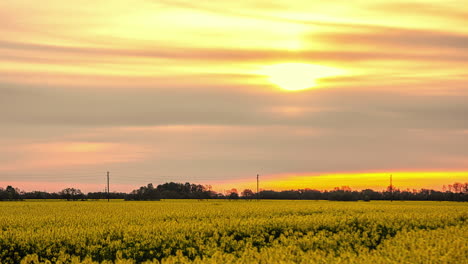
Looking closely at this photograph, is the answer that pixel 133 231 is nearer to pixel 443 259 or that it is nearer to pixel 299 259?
pixel 299 259

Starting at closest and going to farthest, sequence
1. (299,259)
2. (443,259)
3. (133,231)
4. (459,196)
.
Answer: (443,259) → (299,259) → (133,231) → (459,196)

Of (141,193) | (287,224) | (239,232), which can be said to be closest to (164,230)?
(239,232)

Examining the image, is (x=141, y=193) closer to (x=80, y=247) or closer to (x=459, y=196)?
(x=459, y=196)

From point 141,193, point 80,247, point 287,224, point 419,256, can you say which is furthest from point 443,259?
point 141,193

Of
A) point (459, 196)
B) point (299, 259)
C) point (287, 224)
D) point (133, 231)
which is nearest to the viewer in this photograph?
point (299, 259)

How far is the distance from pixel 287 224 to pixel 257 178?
4513 inches

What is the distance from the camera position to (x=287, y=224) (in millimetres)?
35562

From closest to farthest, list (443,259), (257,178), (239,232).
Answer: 1. (443,259)
2. (239,232)
3. (257,178)

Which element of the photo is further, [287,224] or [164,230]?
[287,224]

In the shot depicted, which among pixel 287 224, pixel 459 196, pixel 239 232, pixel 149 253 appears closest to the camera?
pixel 149 253

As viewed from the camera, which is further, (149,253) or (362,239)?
(362,239)

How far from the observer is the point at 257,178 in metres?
150

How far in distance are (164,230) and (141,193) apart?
330ft

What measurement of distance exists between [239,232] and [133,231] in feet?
19.3
